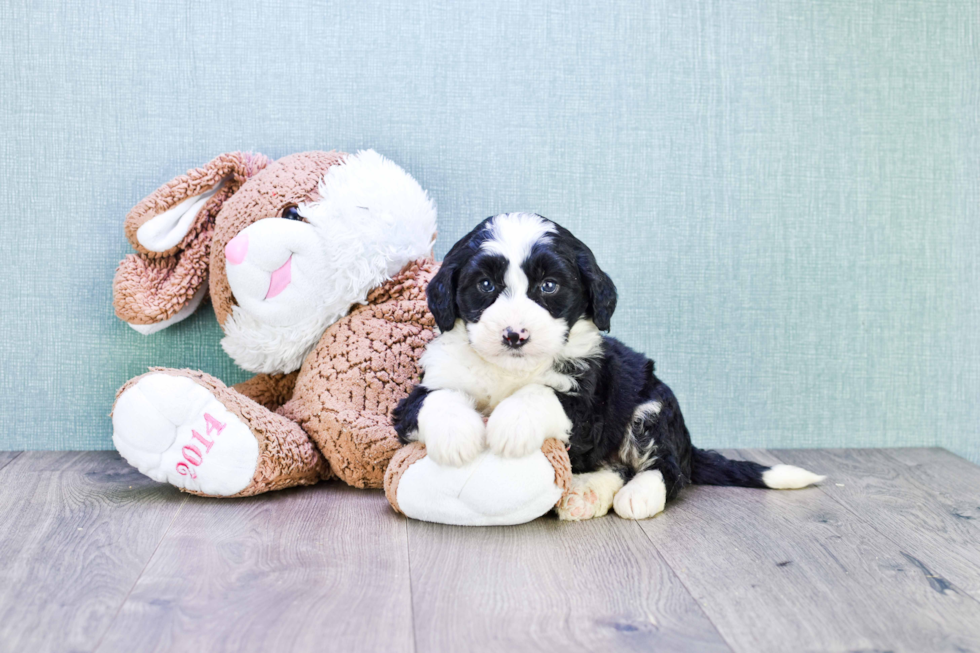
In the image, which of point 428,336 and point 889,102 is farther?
point 889,102

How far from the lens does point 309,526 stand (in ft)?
5.68

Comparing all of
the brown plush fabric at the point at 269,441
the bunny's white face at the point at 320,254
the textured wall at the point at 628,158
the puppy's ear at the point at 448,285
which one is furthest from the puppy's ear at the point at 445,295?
the textured wall at the point at 628,158

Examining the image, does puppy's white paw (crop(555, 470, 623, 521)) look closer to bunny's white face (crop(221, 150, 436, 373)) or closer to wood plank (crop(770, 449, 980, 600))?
wood plank (crop(770, 449, 980, 600))

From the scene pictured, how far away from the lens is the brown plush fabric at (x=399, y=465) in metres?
1.74

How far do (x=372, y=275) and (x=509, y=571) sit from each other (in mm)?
850

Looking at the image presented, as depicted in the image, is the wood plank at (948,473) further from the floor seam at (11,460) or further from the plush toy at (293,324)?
the floor seam at (11,460)

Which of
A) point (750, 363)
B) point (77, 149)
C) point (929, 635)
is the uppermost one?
point (77, 149)

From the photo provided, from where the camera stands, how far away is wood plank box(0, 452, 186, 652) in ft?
4.17

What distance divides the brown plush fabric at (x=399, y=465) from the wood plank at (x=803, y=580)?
19.7 inches

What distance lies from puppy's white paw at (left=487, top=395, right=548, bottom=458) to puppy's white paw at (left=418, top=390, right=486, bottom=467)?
32 mm

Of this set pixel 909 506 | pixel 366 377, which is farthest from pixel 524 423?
pixel 909 506

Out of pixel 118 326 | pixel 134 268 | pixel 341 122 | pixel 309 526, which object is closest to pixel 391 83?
pixel 341 122

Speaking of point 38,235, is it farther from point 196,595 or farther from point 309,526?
point 196,595

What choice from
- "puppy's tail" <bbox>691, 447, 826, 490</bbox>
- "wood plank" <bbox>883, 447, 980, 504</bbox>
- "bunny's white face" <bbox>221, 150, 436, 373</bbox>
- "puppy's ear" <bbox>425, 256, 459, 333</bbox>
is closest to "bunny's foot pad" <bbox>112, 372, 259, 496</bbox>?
"bunny's white face" <bbox>221, 150, 436, 373</bbox>
